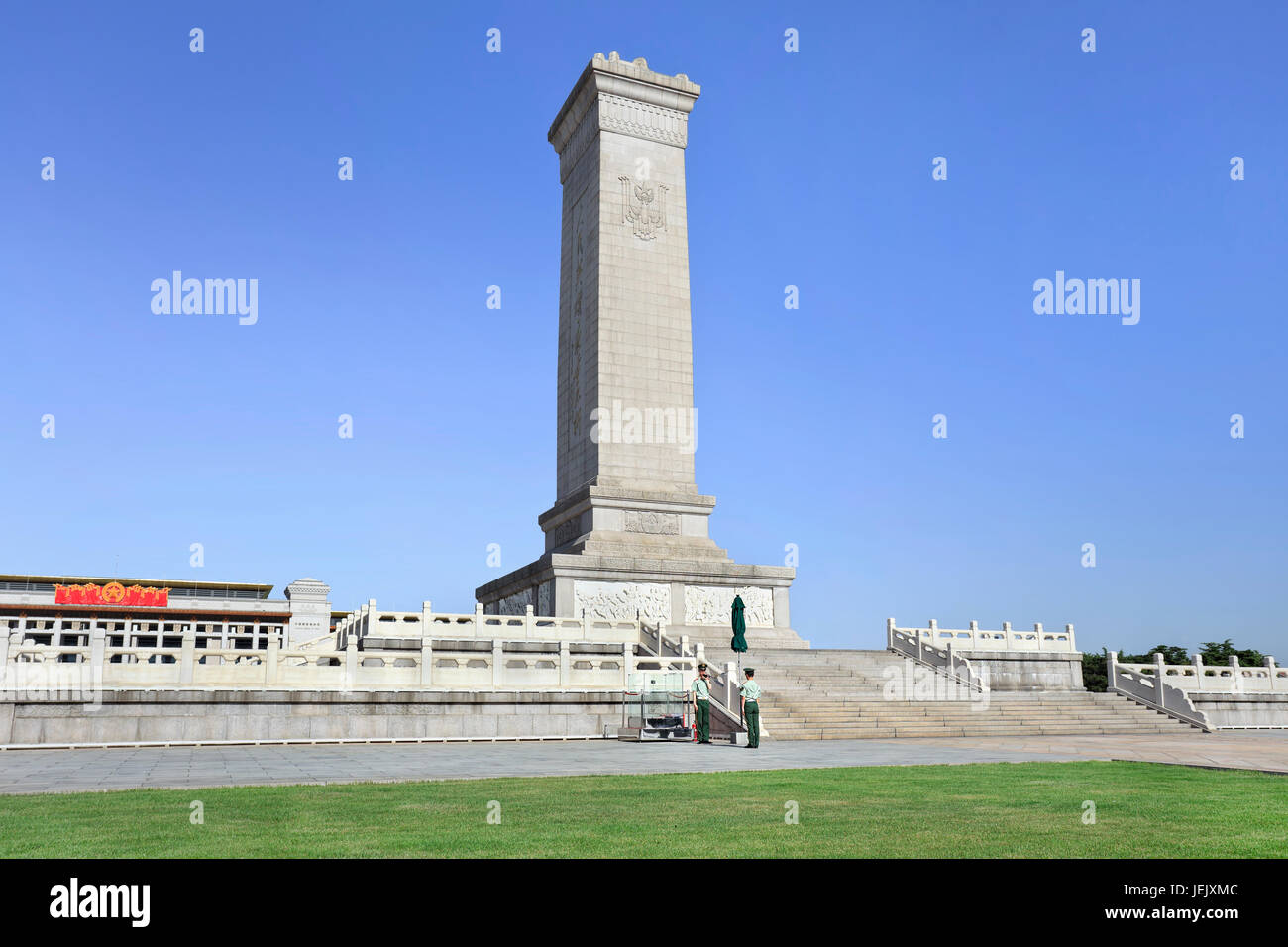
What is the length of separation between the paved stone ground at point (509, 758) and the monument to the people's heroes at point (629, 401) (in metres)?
12.4

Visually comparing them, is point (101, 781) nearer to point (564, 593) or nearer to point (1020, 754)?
point (1020, 754)

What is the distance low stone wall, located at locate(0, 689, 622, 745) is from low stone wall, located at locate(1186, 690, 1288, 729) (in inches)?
672

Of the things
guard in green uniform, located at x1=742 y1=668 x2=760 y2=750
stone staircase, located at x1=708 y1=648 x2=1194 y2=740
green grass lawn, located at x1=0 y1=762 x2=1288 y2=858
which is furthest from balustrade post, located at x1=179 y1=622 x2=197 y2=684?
stone staircase, located at x1=708 y1=648 x2=1194 y2=740

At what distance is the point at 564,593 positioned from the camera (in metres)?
31.2

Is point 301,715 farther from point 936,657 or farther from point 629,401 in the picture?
point 629,401

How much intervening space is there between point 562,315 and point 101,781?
29.5 metres

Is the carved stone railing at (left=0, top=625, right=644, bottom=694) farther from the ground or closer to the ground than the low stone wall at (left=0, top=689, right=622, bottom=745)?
farther from the ground

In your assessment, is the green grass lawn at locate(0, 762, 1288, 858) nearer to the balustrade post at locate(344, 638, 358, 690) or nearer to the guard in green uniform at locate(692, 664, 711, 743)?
the guard in green uniform at locate(692, 664, 711, 743)

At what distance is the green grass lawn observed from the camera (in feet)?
20.5

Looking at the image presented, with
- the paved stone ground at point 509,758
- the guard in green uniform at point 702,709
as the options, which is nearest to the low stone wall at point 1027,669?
the paved stone ground at point 509,758
